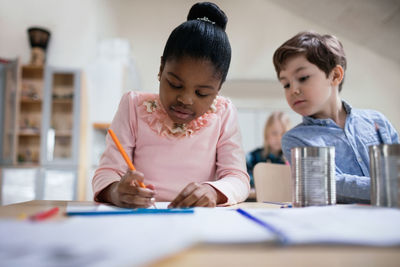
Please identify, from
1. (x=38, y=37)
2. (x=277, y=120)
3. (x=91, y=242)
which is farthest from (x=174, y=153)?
(x=38, y=37)

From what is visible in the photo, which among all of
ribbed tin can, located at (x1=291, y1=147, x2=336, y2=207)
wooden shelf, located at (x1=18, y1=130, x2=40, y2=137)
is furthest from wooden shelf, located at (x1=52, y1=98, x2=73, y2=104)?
ribbed tin can, located at (x1=291, y1=147, x2=336, y2=207)

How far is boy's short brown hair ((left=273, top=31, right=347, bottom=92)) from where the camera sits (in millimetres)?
1056

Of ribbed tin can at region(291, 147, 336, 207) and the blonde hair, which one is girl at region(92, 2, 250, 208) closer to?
ribbed tin can at region(291, 147, 336, 207)

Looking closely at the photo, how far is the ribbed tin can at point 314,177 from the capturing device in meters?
0.61

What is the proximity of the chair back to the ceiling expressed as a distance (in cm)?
342

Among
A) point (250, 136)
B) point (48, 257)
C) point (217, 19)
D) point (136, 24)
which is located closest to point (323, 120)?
point (217, 19)

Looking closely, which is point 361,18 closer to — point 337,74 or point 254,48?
point 254,48

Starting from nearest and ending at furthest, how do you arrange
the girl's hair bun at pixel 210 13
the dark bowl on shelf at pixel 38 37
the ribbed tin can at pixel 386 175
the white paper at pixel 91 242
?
the white paper at pixel 91 242 → the ribbed tin can at pixel 386 175 → the girl's hair bun at pixel 210 13 → the dark bowl on shelf at pixel 38 37

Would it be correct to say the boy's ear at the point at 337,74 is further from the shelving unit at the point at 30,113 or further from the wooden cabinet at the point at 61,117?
the shelving unit at the point at 30,113

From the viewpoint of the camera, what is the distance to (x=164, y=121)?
3.26 feet

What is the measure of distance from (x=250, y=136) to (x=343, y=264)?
15.0 feet

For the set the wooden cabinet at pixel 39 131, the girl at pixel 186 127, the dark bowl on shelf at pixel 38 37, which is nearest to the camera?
the girl at pixel 186 127

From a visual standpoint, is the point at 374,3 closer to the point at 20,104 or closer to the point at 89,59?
the point at 89,59

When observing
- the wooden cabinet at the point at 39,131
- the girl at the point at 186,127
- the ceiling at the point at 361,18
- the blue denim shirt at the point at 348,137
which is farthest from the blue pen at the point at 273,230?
the ceiling at the point at 361,18
